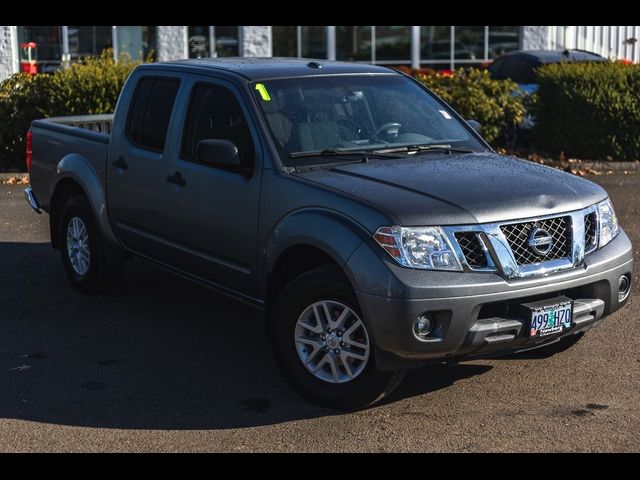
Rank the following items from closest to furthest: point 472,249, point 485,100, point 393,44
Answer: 1. point 472,249
2. point 485,100
3. point 393,44

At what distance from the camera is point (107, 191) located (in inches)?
314

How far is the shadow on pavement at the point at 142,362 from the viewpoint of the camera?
19.5 feet

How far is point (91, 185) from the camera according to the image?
26.7 ft

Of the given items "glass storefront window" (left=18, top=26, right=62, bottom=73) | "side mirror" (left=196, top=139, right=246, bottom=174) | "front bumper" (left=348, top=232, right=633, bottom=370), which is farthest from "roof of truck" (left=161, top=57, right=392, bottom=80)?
"glass storefront window" (left=18, top=26, right=62, bottom=73)

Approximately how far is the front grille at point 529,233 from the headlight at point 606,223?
370 millimetres

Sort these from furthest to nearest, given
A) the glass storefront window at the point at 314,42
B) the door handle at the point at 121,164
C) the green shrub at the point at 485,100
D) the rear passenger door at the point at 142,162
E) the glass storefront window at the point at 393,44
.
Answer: the glass storefront window at the point at 393,44, the glass storefront window at the point at 314,42, the green shrub at the point at 485,100, the door handle at the point at 121,164, the rear passenger door at the point at 142,162

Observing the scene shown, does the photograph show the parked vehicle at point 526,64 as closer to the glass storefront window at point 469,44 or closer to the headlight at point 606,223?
the glass storefront window at point 469,44

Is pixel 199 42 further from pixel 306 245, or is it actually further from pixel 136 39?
pixel 306 245

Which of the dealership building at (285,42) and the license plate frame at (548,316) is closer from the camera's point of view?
the license plate frame at (548,316)

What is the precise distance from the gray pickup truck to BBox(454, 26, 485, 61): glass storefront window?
19.3m

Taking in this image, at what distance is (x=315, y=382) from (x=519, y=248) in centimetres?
132

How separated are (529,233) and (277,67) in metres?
2.28

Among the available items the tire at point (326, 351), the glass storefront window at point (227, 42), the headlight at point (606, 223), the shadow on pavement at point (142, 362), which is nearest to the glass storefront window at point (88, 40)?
the glass storefront window at point (227, 42)

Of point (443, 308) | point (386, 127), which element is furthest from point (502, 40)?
point (443, 308)
